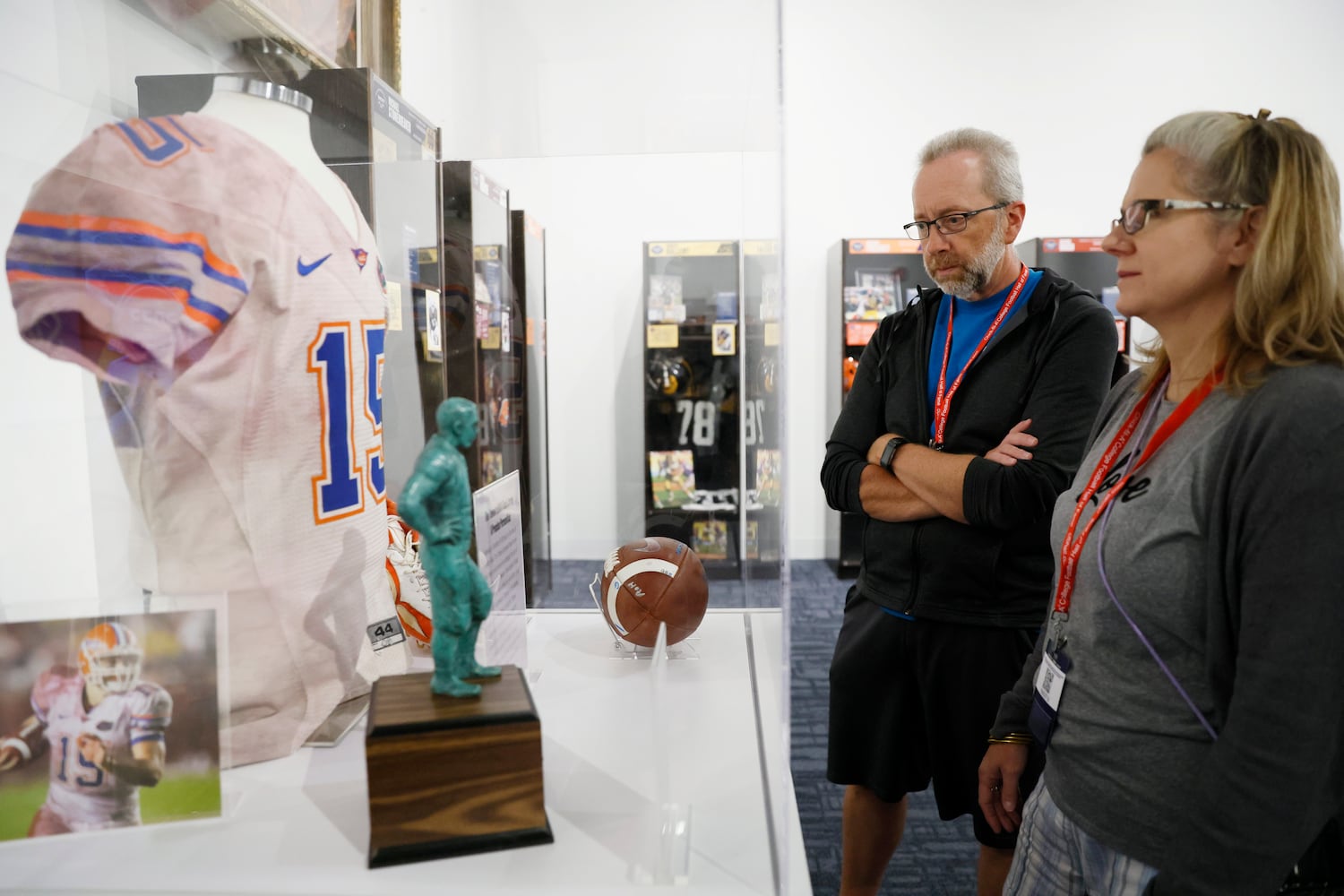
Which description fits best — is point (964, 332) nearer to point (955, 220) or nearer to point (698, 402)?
point (955, 220)

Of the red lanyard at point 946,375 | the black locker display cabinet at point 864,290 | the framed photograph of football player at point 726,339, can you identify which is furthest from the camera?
the black locker display cabinet at point 864,290

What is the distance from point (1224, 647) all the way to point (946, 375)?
804mm

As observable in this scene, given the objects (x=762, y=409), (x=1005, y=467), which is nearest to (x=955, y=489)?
(x=1005, y=467)

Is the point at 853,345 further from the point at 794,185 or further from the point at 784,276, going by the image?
the point at 784,276

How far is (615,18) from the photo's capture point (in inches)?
43.5

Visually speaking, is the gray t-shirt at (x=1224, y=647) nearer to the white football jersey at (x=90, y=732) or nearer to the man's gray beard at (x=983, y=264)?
the man's gray beard at (x=983, y=264)

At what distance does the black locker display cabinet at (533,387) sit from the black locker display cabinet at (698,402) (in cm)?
18

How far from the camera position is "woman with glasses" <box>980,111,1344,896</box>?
0.77 meters

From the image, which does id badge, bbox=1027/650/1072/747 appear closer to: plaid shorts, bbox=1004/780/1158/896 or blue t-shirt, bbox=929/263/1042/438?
plaid shorts, bbox=1004/780/1158/896

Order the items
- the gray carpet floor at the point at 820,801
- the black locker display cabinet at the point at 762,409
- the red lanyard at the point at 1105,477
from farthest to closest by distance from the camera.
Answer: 1. the gray carpet floor at the point at 820,801
2. the black locker display cabinet at the point at 762,409
3. the red lanyard at the point at 1105,477

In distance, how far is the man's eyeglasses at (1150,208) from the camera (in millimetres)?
913

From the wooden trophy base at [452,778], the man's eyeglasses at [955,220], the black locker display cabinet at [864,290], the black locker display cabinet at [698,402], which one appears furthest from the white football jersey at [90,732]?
the black locker display cabinet at [864,290]

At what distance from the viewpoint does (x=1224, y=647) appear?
0.84 meters

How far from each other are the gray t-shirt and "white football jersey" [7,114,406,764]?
2.80 ft
